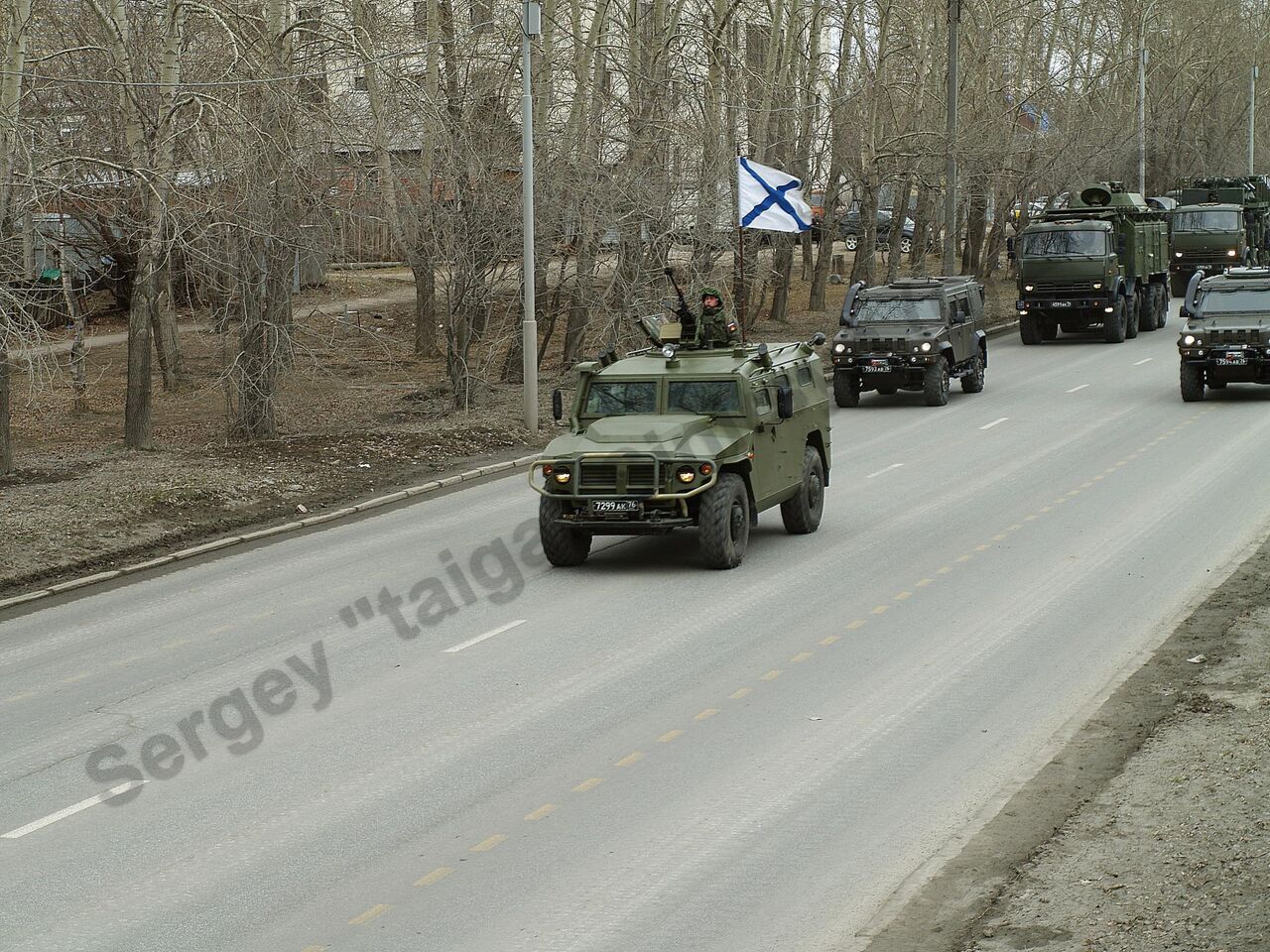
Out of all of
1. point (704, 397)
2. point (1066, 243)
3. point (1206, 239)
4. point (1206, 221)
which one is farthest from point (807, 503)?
point (1206, 221)

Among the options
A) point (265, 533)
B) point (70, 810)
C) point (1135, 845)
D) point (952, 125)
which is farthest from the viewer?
point (952, 125)

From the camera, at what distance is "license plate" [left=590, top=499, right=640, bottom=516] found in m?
15.9

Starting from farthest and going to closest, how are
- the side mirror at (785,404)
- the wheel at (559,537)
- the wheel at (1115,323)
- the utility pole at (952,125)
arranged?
the utility pole at (952,125) → the wheel at (1115,323) → the side mirror at (785,404) → the wheel at (559,537)

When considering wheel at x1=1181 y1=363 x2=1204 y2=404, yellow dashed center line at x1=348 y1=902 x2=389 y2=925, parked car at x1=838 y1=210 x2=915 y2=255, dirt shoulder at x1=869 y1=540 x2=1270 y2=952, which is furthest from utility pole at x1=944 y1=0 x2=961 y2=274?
yellow dashed center line at x1=348 y1=902 x2=389 y2=925

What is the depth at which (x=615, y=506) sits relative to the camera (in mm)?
15875

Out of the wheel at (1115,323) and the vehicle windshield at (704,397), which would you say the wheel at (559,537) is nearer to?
the vehicle windshield at (704,397)

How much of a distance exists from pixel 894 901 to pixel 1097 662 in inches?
195

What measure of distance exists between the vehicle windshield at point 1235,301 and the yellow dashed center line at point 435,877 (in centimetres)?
2232

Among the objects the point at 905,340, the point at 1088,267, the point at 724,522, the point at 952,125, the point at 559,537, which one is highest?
the point at 952,125

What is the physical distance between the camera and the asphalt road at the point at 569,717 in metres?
8.42

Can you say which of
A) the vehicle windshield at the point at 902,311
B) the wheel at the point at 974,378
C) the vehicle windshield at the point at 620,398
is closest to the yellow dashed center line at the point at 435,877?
the vehicle windshield at the point at 620,398

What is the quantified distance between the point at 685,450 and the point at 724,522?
752mm

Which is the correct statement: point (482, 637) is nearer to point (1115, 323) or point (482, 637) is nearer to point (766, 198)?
point (766, 198)

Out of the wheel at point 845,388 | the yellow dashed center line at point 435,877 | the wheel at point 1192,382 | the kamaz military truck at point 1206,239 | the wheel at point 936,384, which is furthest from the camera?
the kamaz military truck at point 1206,239
